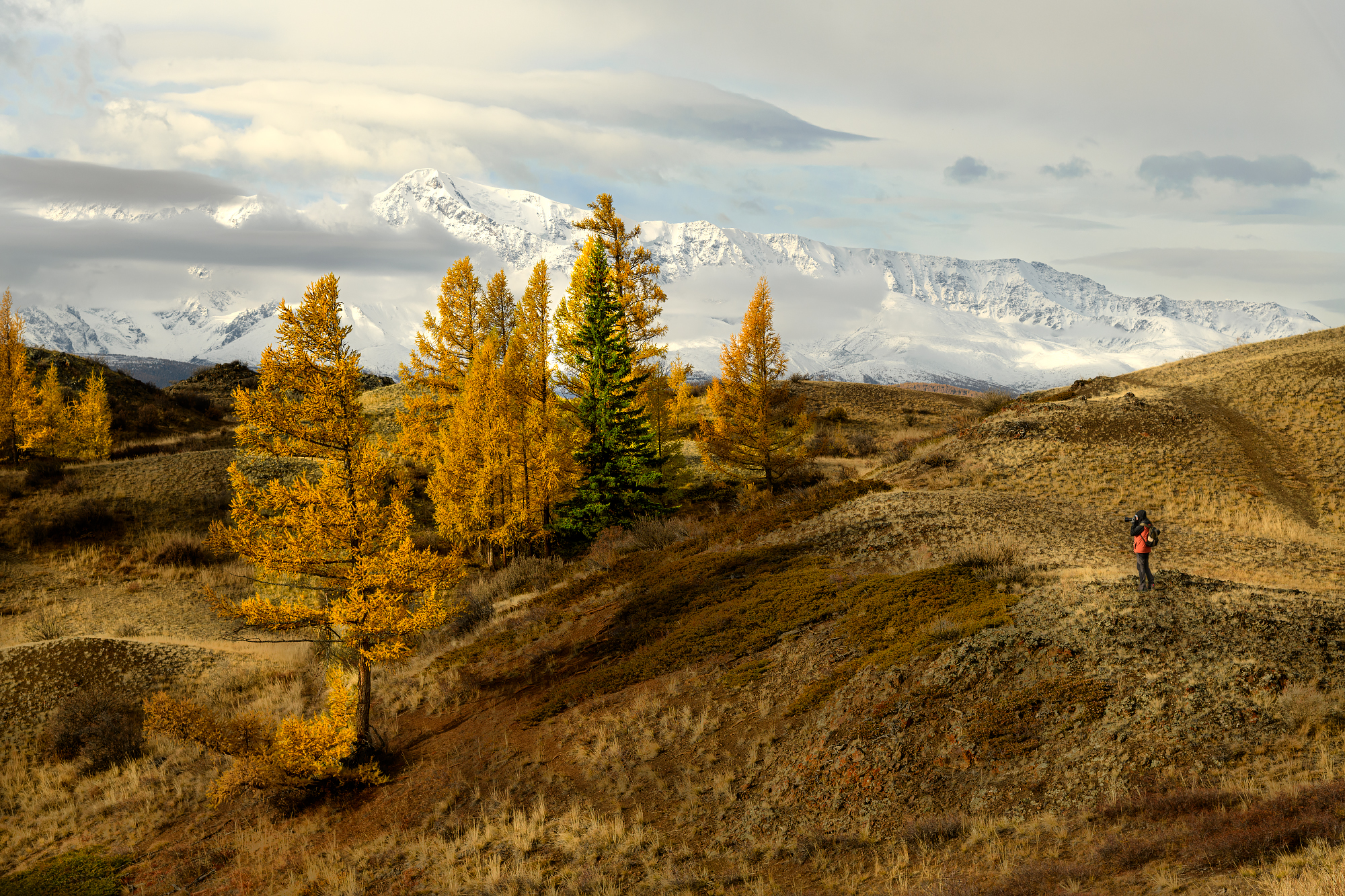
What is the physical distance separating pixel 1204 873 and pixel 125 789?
19.8m

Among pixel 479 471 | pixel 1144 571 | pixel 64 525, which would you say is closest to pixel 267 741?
pixel 479 471

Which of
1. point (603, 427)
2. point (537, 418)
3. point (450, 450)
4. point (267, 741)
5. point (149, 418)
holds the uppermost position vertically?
point (149, 418)

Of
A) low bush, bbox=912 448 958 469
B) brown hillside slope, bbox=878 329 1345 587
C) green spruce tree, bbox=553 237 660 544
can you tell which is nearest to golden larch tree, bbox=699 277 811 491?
green spruce tree, bbox=553 237 660 544

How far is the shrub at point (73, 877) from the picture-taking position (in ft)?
38.3

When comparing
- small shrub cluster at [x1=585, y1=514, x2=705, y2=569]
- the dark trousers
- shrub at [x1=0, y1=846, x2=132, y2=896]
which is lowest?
shrub at [x1=0, y1=846, x2=132, y2=896]

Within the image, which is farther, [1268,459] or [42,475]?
[42,475]

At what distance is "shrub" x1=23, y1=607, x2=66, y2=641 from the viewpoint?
24703mm

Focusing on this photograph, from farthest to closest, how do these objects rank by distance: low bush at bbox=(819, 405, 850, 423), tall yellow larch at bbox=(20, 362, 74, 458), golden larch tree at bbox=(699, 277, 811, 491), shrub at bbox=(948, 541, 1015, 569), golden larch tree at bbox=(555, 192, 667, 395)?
low bush at bbox=(819, 405, 850, 423)
tall yellow larch at bbox=(20, 362, 74, 458)
golden larch tree at bbox=(555, 192, 667, 395)
golden larch tree at bbox=(699, 277, 811, 491)
shrub at bbox=(948, 541, 1015, 569)

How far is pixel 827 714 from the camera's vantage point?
1127cm

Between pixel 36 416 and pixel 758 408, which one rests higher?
pixel 758 408

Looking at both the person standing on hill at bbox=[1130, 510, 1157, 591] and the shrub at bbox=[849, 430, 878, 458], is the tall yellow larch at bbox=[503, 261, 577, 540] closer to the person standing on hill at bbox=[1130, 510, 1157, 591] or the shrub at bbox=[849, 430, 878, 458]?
the person standing on hill at bbox=[1130, 510, 1157, 591]

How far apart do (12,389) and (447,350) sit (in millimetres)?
24907

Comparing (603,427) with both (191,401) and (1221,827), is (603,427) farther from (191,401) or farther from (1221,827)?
(191,401)

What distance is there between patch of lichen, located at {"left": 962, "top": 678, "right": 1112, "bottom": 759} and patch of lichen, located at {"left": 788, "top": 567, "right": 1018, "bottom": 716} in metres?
1.68
